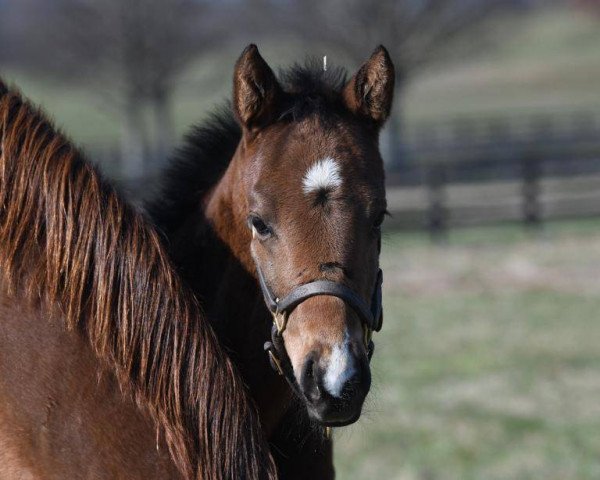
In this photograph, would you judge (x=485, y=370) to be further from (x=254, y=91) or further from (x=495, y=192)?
(x=495, y=192)

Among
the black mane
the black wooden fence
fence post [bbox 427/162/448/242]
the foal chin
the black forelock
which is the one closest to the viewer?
the foal chin

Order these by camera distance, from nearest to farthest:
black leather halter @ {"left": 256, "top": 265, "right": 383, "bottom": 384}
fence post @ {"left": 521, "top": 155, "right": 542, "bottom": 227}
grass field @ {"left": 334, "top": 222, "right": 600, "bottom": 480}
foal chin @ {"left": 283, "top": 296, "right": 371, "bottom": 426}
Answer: foal chin @ {"left": 283, "top": 296, "right": 371, "bottom": 426} → black leather halter @ {"left": 256, "top": 265, "right": 383, "bottom": 384} → grass field @ {"left": 334, "top": 222, "right": 600, "bottom": 480} → fence post @ {"left": 521, "top": 155, "right": 542, "bottom": 227}

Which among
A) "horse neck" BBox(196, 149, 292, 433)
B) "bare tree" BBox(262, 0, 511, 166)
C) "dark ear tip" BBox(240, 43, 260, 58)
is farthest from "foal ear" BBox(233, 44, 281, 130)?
"bare tree" BBox(262, 0, 511, 166)

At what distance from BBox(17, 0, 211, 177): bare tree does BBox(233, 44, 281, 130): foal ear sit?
23.2 metres

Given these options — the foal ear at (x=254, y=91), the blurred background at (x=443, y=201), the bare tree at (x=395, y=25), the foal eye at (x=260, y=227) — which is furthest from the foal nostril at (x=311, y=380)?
the bare tree at (x=395, y=25)

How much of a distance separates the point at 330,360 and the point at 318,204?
0.46 m

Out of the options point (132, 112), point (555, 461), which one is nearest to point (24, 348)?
point (555, 461)

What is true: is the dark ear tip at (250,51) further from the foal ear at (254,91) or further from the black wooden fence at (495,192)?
the black wooden fence at (495,192)

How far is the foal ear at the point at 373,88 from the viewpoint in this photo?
2908 mm

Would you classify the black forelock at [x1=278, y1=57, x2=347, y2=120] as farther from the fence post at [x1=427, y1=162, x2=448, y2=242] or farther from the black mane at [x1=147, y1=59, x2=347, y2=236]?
the fence post at [x1=427, y1=162, x2=448, y2=242]

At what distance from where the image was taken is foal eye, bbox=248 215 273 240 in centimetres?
272

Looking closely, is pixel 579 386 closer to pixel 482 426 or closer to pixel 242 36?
pixel 482 426

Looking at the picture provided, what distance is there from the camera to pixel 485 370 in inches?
342

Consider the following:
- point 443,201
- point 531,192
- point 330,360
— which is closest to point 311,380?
point 330,360
